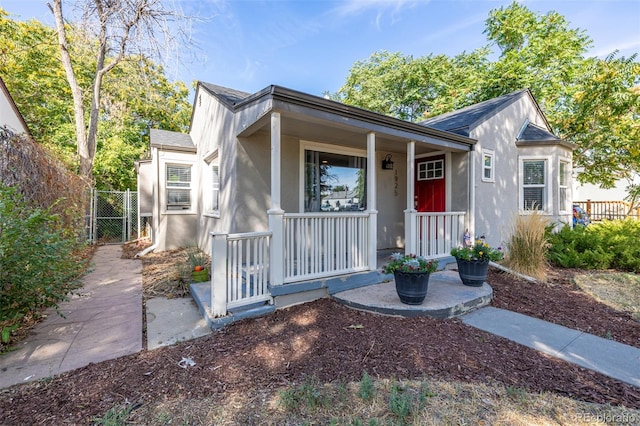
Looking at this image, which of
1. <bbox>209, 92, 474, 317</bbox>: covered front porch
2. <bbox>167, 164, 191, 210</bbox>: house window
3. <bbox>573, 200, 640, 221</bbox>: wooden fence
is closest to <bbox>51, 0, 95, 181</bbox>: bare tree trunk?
<bbox>167, 164, 191, 210</bbox>: house window

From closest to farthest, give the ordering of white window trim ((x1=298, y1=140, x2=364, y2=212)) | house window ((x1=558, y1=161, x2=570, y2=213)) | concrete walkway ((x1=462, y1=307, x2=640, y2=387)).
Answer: concrete walkway ((x1=462, y1=307, x2=640, y2=387)), white window trim ((x1=298, y1=140, x2=364, y2=212)), house window ((x1=558, y1=161, x2=570, y2=213))

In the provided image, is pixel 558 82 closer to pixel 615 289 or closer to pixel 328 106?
pixel 615 289

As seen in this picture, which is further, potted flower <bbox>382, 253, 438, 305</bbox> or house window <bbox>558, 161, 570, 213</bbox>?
house window <bbox>558, 161, 570, 213</bbox>

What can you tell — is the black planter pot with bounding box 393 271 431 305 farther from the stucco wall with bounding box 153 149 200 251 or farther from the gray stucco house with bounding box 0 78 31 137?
the gray stucco house with bounding box 0 78 31 137

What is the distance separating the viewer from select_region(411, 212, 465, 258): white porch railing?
541cm

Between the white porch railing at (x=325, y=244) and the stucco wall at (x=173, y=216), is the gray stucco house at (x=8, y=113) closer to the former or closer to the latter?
the stucco wall at (x=173, y=216)

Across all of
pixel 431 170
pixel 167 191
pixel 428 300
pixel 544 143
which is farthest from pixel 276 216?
pixel 544 143

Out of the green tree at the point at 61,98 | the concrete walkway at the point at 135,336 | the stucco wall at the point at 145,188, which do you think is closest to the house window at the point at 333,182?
the concrete walkway at the point at 135,336

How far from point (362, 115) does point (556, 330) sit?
364 centimetres

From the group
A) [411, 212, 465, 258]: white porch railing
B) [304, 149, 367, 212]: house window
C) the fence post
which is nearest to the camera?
the fence post

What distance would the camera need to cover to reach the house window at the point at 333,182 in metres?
5.89

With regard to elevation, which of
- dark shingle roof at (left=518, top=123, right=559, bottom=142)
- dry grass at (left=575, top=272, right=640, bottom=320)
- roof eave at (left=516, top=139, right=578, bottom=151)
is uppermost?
dark shingle roof at (left=518, top=123, right=559, bottom=142)

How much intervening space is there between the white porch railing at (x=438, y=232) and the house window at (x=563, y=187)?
12.0 ft

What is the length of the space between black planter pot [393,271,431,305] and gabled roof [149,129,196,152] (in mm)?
6654
